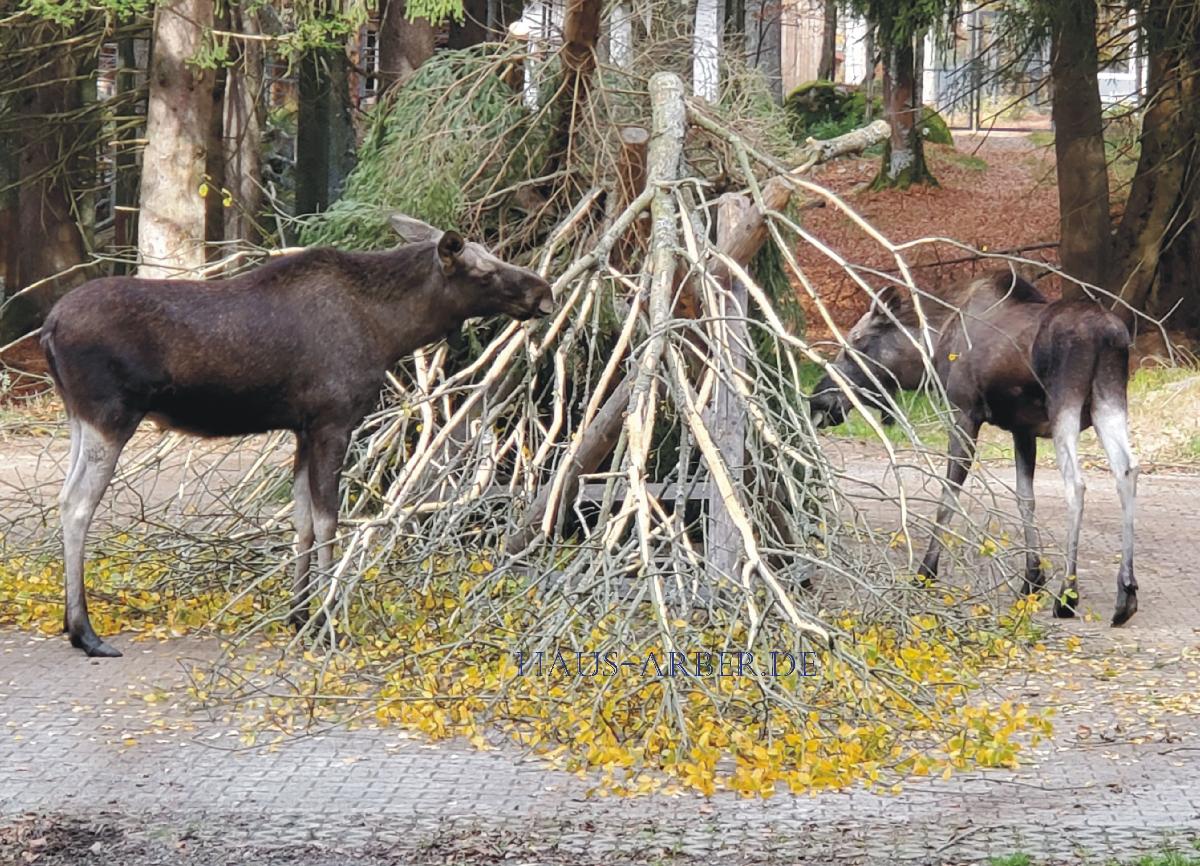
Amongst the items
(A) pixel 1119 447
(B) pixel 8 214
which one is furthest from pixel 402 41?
(A) pixel 1119 447

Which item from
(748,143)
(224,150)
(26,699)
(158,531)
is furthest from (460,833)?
(224,150)

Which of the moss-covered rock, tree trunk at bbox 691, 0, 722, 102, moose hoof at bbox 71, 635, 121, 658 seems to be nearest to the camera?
moose hoof at bbox 71, 635, 121, 658

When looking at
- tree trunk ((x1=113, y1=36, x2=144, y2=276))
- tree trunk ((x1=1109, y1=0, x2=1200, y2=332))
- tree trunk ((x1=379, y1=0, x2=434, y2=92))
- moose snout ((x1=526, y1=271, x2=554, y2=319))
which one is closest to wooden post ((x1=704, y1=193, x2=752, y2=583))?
moose snout ((x1=526, y1=271, x2=554, y2=319))

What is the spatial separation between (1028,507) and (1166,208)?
1107 cm

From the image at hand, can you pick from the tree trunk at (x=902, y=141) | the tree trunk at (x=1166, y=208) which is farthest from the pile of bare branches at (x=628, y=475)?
the tree trunk at (x=902, y=141)

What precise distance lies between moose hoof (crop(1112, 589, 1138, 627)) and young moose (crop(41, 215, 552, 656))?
3531 mm

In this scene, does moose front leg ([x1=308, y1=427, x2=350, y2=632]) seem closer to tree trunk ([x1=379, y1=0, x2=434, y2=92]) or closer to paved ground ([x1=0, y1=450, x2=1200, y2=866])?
paved ground ([x1=0, y1=450, x2=1200, y2=866])

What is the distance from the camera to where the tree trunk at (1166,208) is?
18984 millimetres

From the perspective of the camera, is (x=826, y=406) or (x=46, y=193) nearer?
(x=826, y=406)

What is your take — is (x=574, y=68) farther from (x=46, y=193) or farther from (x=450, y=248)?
(x=46, y=193)

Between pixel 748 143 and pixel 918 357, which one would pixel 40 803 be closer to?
pixel 748 143

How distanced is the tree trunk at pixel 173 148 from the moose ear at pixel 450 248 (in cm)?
665

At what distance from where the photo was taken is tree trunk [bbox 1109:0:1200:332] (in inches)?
747

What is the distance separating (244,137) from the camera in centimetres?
2119
